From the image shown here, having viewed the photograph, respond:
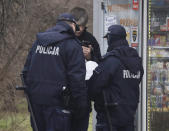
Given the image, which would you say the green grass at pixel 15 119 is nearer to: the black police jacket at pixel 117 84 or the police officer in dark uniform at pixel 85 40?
the police officer in dark uniform at pixel 85 40

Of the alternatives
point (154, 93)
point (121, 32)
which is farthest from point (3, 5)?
point (121, 32)

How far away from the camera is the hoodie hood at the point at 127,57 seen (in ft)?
15.5

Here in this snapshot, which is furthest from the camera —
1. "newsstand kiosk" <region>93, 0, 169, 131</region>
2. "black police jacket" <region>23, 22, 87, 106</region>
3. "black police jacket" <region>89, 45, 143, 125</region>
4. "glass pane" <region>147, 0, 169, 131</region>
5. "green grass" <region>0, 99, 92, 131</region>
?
"green grass" <region>0, 99, 92, 131</region>

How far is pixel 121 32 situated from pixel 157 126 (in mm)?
2120

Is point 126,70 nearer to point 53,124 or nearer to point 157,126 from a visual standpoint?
point 53,124

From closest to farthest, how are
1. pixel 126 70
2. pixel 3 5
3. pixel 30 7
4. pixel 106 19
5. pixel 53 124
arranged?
1. pixel 53 124
2. pixel 126 70
3. pixel 106 19
4. pixel 3 5
5. pixel 30 7

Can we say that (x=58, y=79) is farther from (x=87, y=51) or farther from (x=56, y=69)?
(x=87, y=51)

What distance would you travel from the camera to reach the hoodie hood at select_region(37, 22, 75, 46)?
14.3 ft

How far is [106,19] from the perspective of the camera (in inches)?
241

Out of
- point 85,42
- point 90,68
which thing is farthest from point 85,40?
point 90,68

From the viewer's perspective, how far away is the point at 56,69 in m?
4.29

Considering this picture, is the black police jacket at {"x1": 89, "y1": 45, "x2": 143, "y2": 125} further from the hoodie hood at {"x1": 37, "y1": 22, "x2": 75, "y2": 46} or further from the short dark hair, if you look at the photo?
the short dark hair

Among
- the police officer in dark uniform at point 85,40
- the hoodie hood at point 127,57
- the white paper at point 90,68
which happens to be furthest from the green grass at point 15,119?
the hoodie hood at point 127,57

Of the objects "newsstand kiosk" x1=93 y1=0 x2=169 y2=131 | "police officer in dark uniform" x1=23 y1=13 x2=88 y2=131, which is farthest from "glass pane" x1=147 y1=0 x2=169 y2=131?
"police officer in dark uniform" x1=23 y1=13 x2=88 y2=131
